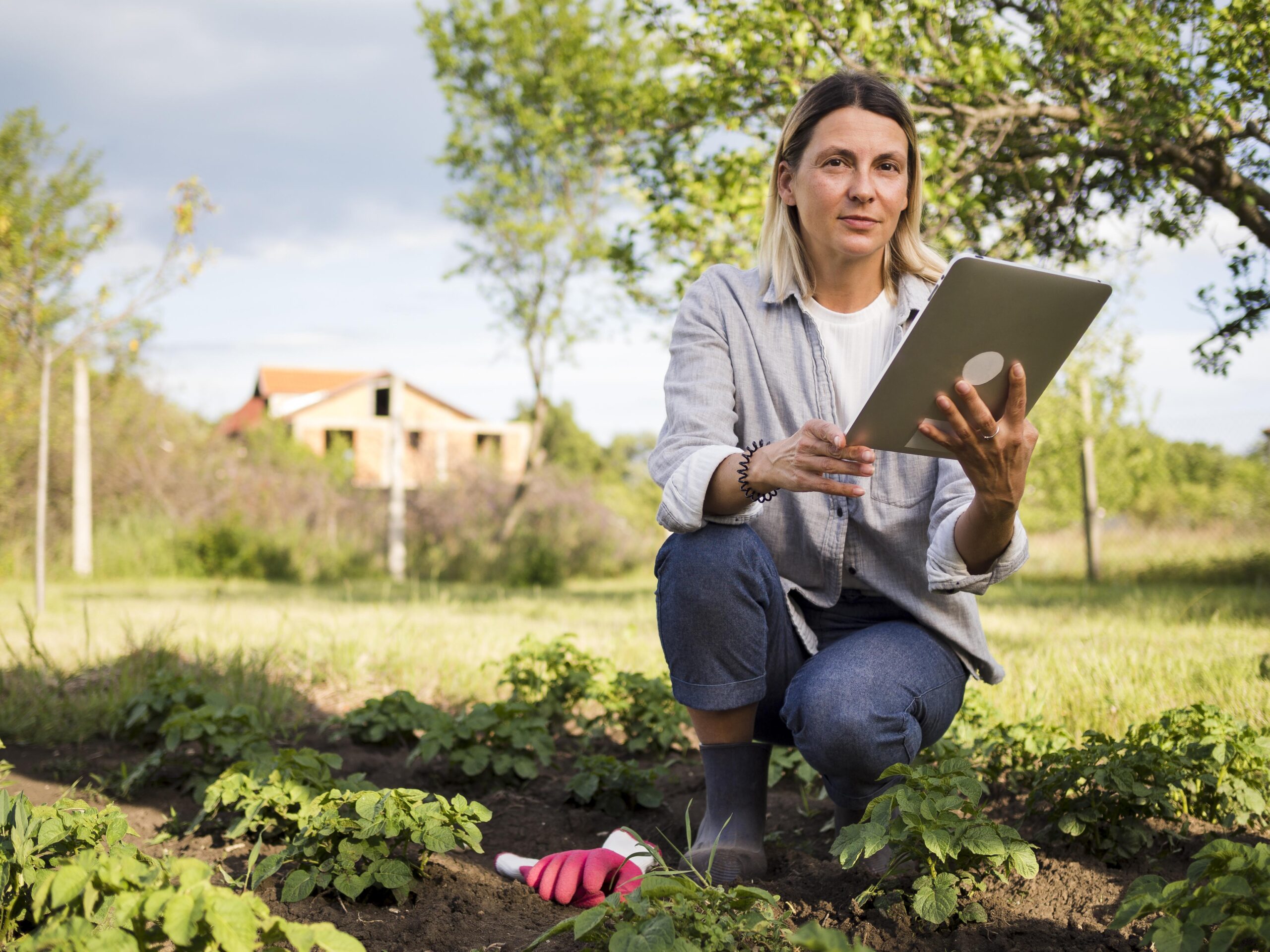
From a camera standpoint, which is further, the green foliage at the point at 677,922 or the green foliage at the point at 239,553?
the green foliage at the point at 239,553

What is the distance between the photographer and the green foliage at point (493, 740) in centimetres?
248

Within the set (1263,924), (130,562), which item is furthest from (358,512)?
(1263,924)

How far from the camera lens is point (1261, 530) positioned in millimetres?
9062

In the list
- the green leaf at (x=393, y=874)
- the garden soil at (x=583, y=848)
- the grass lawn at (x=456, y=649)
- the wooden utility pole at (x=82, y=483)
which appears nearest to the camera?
the garden soil at (x=583, y=848)

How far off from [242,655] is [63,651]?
1160 millimetres

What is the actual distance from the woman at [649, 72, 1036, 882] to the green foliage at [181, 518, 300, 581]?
41.3ft

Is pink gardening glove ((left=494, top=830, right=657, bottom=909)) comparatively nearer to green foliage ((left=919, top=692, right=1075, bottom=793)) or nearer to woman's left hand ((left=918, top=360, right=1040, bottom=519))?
green foliage ((left=919, top=692, right=1075, bottom=793))

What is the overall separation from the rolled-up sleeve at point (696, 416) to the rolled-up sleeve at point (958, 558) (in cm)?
36

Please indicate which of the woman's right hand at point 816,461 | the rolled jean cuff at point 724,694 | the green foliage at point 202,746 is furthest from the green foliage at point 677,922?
the green foliage at point 202,746

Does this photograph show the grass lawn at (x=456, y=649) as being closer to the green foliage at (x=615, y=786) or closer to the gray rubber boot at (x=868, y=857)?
the gray rubber boot at (x=868, y=857)

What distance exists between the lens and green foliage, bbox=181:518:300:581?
523 inches

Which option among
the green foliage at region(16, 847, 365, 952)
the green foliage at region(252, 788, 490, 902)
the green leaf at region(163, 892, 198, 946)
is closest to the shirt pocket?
the green foliage at region(252, 788, 490, 902)

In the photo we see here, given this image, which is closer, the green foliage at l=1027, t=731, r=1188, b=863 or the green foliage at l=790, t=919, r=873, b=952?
the green foliage at l=790, t=919, r=873, b=952

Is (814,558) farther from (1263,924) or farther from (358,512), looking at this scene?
(358,512)
